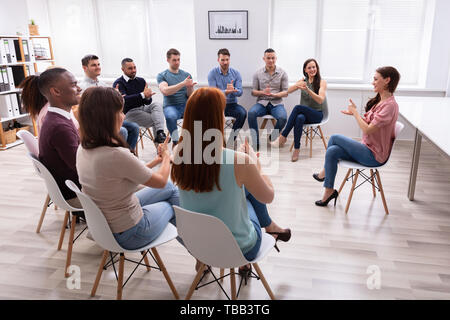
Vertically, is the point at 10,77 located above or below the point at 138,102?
above

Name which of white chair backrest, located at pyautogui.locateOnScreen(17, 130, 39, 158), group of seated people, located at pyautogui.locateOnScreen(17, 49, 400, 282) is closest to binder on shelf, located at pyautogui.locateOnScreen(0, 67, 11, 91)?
group of seated people, located at pyautogui.locateOnScreen(17, 49, 400, 282)

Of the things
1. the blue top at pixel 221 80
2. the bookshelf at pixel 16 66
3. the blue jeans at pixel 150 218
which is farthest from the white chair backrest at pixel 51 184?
the bookshelf at pixel 16 66

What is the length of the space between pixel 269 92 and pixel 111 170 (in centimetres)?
361

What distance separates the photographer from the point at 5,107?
5.26m

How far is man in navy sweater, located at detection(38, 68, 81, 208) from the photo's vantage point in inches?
93.6

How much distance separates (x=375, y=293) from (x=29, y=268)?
233 cm

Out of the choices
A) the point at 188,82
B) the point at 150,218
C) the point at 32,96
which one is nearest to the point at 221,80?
the point at 188,82

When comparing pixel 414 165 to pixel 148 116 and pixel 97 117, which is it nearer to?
pixel 97 117

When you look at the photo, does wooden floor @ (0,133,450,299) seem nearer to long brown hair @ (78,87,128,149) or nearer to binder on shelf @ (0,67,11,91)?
→ long brown hair @ (78,87,128,149)

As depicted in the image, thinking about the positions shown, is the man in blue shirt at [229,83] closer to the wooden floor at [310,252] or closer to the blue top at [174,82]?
the blue top at [174,82]

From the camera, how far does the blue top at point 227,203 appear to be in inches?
67.5

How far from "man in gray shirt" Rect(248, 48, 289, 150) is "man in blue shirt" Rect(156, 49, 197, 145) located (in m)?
0.93

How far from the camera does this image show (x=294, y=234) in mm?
→ 2930

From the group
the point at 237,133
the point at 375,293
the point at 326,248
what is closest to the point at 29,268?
the point at 326,248
